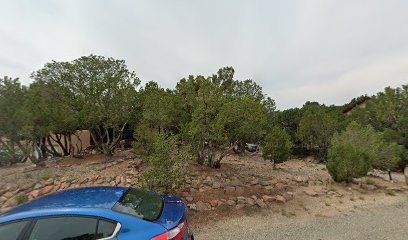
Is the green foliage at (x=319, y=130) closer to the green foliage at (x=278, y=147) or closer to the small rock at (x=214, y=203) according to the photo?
the green foliage at (x=278, y=147)

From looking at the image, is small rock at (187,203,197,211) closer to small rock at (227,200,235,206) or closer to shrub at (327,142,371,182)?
small rock at (227,200,235,206)

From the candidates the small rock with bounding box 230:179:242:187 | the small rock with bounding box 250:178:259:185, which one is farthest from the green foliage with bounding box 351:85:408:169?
the small rock with bounding box 230:179:242:187

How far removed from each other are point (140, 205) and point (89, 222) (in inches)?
25.5

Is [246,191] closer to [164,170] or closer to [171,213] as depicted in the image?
[164,170]

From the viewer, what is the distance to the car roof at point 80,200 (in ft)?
9.41

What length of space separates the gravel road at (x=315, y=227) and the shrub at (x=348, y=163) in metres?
2.43

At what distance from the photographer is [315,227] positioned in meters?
5.67

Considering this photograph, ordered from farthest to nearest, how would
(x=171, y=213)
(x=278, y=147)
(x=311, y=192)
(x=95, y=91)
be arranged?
(x=278, y=147) → (x=95, y=91) → (x=311, y=192) → (x=171, y=213)

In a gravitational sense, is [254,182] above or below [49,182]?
above

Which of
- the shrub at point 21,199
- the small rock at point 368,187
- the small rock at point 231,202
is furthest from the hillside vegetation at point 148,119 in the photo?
the shrub at point 21,199

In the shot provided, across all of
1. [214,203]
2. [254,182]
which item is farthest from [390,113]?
[214,203]

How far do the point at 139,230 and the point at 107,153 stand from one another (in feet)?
39.0

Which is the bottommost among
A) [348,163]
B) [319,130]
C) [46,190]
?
[46,190]

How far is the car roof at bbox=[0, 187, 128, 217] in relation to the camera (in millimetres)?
2869
